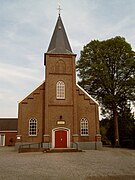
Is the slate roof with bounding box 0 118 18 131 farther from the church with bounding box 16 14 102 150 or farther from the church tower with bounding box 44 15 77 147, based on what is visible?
the church tower with bounding box 44 15 77 147

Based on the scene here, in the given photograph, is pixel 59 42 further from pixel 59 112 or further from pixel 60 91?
pixel 59 112

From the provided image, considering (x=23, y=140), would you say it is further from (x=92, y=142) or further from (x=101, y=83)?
(x=101, y=83)

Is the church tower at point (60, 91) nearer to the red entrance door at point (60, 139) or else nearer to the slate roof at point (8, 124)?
the red entrance door at point (60, 139)

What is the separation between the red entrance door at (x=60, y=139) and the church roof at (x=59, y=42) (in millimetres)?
10634

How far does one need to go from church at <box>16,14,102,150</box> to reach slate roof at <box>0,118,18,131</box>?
21.5m

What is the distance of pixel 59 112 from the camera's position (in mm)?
27547

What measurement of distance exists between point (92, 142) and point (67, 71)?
963 cm

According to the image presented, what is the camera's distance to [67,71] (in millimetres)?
29344

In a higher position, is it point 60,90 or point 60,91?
point 60,90

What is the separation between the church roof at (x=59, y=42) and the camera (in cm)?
3012

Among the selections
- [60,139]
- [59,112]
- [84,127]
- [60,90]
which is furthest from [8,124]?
[84,127]

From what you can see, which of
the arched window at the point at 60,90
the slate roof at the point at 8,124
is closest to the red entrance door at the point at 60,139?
the arched window at the point at 60,90

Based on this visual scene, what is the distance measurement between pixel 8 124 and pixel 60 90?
2495 centimetres

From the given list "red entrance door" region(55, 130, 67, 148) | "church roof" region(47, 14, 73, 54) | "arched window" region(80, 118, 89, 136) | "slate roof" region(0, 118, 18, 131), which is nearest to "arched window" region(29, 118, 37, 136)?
"red entrance door" region(55, 130, 67, 148)
